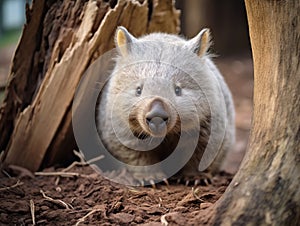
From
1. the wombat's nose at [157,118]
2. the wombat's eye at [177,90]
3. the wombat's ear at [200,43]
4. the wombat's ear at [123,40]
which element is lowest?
the wombat's nose at [157,118]

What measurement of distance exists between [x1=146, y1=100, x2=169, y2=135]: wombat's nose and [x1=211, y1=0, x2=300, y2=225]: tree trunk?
0.79 meters

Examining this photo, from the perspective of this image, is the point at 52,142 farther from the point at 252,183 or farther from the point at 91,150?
the point at 252,183

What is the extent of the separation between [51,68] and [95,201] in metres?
1.45

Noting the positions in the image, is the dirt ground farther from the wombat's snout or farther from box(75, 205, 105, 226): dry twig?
the wombat's snout

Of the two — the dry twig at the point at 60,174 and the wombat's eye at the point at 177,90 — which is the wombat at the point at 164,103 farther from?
the dry twig at the point at 60,174

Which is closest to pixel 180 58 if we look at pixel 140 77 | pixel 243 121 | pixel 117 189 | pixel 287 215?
pixel 140 77

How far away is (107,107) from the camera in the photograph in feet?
16.1

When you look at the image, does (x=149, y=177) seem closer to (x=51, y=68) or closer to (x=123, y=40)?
(x=123, y=40)

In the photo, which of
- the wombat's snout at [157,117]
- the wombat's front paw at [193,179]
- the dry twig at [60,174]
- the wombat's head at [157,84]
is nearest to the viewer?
the wombat's snout at [157,117]

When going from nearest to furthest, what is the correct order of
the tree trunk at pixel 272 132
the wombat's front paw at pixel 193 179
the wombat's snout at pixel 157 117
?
the tree trunk at pixel 272 132 < the wombat's snout at pixel 157 117 < the wombat's front paw at pixel 193 179

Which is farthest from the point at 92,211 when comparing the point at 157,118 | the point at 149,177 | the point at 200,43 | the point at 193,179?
the point at 200,43

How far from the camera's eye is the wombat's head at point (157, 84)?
421 centimetres

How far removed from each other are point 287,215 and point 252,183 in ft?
0.85

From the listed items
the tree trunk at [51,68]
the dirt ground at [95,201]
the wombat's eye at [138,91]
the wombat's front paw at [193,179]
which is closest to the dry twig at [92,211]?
the dirt ground at [95,201]
